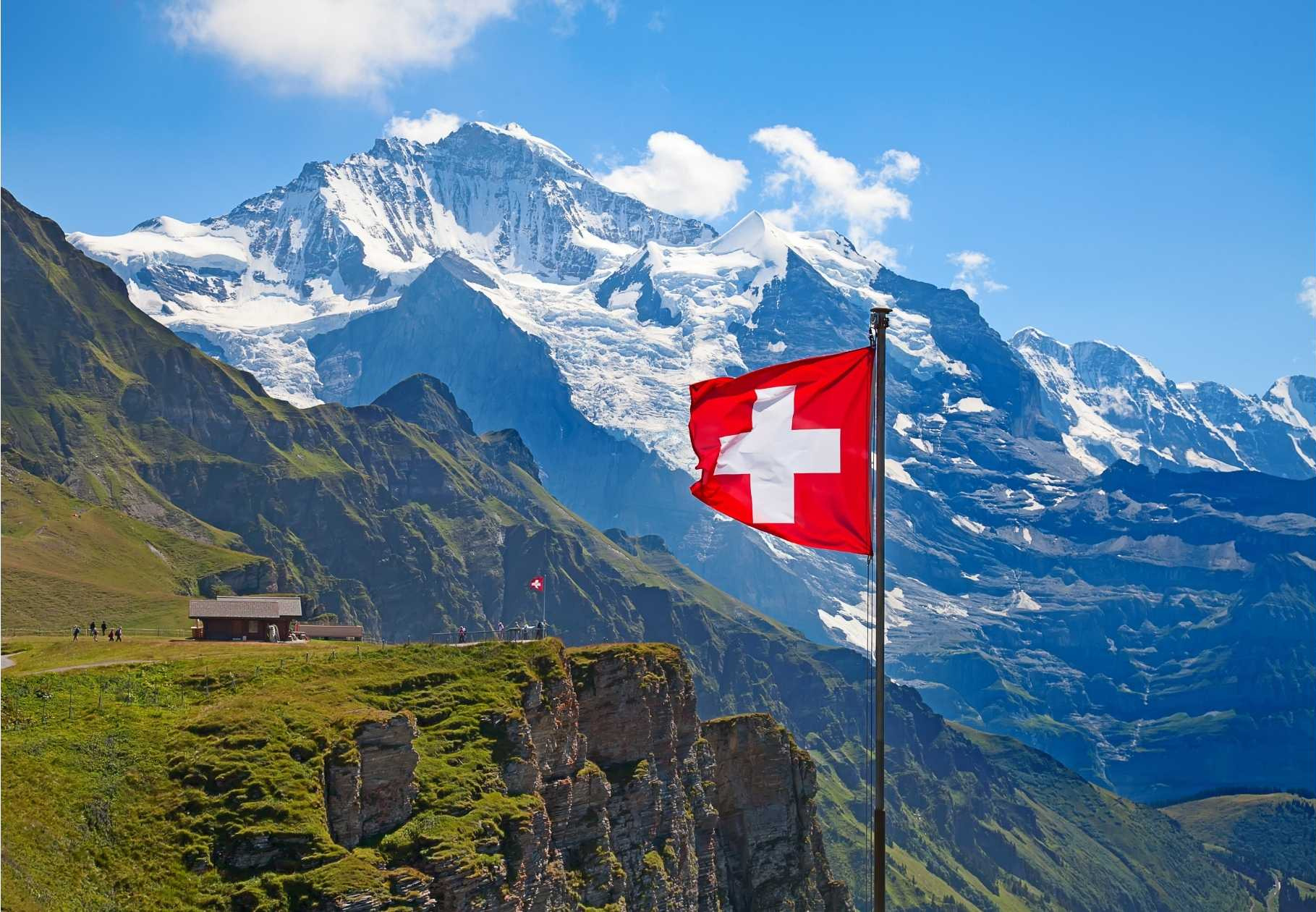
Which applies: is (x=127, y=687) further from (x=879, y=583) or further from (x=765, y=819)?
(x=879, y=583)

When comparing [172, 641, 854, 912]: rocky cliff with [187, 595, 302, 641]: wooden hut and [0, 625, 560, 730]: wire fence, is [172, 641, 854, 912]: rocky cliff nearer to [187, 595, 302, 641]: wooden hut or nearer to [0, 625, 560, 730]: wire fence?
[0, 625, 560, 730]: wire fence

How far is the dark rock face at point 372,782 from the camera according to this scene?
95.6 metres

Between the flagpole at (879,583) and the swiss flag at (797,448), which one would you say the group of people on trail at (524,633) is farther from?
the flagpole at (879,583)

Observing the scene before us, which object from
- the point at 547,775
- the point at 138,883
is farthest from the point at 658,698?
the point at 138,883

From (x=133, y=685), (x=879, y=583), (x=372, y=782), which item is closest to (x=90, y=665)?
(x=133, y=685)

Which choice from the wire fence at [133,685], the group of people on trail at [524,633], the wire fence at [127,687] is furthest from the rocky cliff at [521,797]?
the group of people on trail at [524,633]

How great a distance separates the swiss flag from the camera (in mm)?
47719

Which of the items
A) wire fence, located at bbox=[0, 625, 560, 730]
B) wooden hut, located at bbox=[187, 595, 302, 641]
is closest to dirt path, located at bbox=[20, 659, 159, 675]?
wire fence, located at bbox=[0, 625, 560, 730]

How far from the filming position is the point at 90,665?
11169cm

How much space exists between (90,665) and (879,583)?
87.7 m

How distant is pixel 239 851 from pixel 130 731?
43.0 feet

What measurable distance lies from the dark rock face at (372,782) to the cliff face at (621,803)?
3.8 inches

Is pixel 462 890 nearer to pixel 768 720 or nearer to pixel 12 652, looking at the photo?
pixel 12 652

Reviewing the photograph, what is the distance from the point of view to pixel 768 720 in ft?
529
